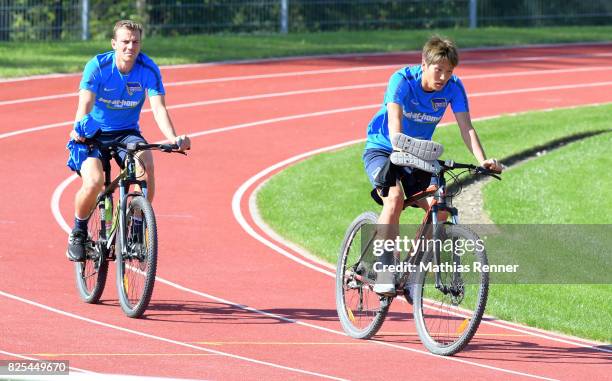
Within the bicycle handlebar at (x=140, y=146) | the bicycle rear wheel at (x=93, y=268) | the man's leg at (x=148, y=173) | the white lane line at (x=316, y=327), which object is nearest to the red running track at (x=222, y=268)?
the white lane line at (x=316, y=327)

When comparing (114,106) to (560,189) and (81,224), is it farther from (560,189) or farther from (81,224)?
(560,189)

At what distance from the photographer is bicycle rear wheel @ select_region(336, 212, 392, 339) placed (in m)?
9.58

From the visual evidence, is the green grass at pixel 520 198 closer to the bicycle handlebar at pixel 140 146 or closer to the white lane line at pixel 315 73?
the bicycle handlebar at pixel 140 146

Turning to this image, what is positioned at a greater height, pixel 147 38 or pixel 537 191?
pixel 147 38

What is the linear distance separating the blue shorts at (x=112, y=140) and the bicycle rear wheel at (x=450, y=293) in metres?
2.45

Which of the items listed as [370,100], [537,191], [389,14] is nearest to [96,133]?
[537,191]

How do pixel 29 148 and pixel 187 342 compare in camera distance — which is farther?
pixel 29 148

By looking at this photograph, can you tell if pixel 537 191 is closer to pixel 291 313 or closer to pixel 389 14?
pixel 291 313

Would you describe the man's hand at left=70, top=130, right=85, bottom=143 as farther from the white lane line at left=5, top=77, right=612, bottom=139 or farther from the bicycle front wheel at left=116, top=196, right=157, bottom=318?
the white lane line at left=5, top=77, right=612, bottom=139

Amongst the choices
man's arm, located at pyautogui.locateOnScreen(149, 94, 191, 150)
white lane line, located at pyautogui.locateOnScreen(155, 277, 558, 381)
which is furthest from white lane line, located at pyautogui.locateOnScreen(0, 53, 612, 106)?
man's arm, located at pyautogui.locateOnScreen(149, 94, 191, 150)

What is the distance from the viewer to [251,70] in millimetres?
26312

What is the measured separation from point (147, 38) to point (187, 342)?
21984mm

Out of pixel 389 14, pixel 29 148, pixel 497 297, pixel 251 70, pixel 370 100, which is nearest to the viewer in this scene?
pixel 497 297

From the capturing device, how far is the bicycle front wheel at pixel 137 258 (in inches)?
384
